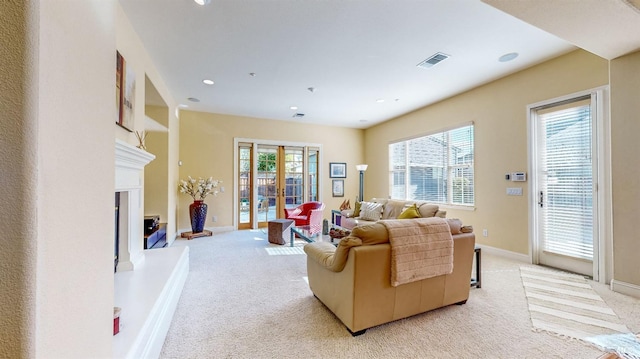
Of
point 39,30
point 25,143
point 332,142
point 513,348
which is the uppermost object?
point 332,142

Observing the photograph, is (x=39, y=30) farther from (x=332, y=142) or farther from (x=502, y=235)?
(x=332, y=142)

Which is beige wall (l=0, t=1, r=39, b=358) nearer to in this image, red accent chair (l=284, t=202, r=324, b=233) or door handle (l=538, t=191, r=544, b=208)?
red accent chair (l=284, t=202, r=324, b=233)

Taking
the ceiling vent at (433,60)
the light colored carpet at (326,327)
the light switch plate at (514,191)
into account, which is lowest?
the light colored carpet at (326,327)

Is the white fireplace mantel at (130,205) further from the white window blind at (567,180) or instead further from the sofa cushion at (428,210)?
the white window blind at (567,180)

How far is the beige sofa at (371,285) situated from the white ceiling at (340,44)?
1989 millimetres

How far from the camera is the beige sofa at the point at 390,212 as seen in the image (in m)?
3.88

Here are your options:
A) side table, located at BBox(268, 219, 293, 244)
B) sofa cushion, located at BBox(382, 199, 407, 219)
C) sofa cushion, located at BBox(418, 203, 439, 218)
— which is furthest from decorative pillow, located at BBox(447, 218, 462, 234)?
side table, located at BBox(268, 219, 293, 244)

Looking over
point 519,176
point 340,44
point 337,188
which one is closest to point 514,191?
point 519,176

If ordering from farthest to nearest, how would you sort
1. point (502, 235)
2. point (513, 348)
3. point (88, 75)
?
point (502, 235)
point (513, 348)
point (88, 75)

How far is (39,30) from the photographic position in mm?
563

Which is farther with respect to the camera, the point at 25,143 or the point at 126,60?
the point at 126,60

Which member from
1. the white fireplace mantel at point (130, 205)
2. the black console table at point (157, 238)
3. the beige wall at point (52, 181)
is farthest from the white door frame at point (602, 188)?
the black console table at point (157, 238)

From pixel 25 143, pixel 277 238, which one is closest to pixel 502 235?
pixel 277 238

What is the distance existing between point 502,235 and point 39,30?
4.95 meters
